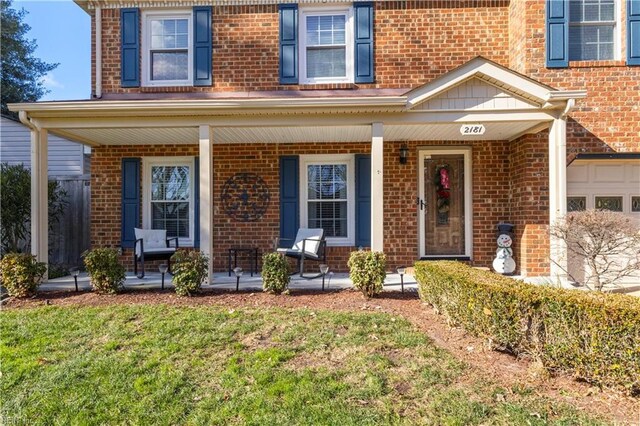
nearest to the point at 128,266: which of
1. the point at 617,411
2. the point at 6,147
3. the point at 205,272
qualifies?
the point at 205,272

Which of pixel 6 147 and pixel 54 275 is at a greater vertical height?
Result: pixel 6 147

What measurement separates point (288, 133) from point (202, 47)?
8.75 ft

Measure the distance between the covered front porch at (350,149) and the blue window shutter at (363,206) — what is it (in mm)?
27

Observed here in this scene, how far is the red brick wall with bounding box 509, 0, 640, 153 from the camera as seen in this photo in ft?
22.3

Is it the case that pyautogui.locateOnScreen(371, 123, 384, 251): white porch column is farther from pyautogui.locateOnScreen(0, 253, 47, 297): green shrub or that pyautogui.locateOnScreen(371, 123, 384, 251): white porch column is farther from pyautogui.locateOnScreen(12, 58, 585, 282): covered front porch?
pyautogui.locateOnScreen(0, 253, 47, 297): green shrub

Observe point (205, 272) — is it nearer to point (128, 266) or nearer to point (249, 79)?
point (128, 266)

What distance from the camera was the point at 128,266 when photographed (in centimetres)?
791

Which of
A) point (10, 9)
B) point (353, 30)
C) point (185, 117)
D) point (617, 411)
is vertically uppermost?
point (10, 9)

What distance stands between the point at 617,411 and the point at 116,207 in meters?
8.14

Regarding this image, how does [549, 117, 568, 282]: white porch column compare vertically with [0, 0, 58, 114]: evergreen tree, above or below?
below

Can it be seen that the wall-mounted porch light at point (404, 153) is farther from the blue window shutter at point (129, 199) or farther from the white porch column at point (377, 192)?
the blue window shutter at point (129, 199)

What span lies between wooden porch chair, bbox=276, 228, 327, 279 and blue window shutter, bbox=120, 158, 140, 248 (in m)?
2.91

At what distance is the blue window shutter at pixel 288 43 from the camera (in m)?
7.76

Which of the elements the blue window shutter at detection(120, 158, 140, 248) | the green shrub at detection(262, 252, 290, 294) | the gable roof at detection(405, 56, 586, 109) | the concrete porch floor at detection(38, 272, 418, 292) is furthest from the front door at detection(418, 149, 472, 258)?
the blue window shutter at detection(120, 158, 140, 248)
